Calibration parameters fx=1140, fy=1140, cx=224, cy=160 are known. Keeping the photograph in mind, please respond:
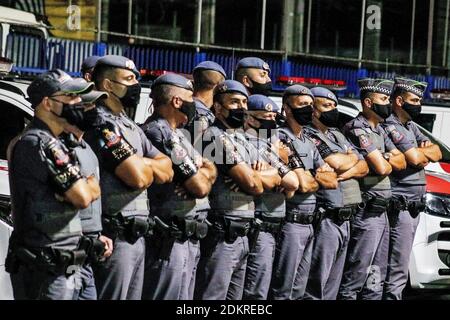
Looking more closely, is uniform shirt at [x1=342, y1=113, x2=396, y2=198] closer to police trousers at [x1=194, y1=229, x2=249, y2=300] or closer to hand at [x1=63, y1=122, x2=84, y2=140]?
police trousers at [x1=194, y1=229, x2=249, y2=300]

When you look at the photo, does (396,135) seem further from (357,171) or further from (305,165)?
(305,165)

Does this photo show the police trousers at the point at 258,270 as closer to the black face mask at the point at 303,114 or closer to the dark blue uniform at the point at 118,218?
the black face mask at the point at 303,114

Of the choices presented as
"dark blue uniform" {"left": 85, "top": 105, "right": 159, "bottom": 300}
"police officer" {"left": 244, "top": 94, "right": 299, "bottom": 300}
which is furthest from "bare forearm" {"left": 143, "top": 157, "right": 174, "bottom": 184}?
"police officer" {"left": 244, "top": 94, "right": 299, "bottom": 300}

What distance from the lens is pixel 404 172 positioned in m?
9.05

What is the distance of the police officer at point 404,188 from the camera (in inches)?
354

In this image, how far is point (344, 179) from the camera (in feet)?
27.2

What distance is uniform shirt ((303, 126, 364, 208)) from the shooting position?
8250 mm

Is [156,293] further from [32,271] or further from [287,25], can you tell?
[287,25]

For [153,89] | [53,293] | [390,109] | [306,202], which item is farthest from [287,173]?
[53,293]

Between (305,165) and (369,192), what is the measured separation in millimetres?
1013

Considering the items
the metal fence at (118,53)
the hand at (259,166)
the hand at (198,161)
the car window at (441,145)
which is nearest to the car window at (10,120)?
the hand at (198,161)

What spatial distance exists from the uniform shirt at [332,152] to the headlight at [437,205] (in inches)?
58.7

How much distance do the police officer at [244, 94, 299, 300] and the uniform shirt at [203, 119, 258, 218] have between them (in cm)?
17

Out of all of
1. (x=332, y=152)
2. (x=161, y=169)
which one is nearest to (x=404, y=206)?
(x=332, y=152)
